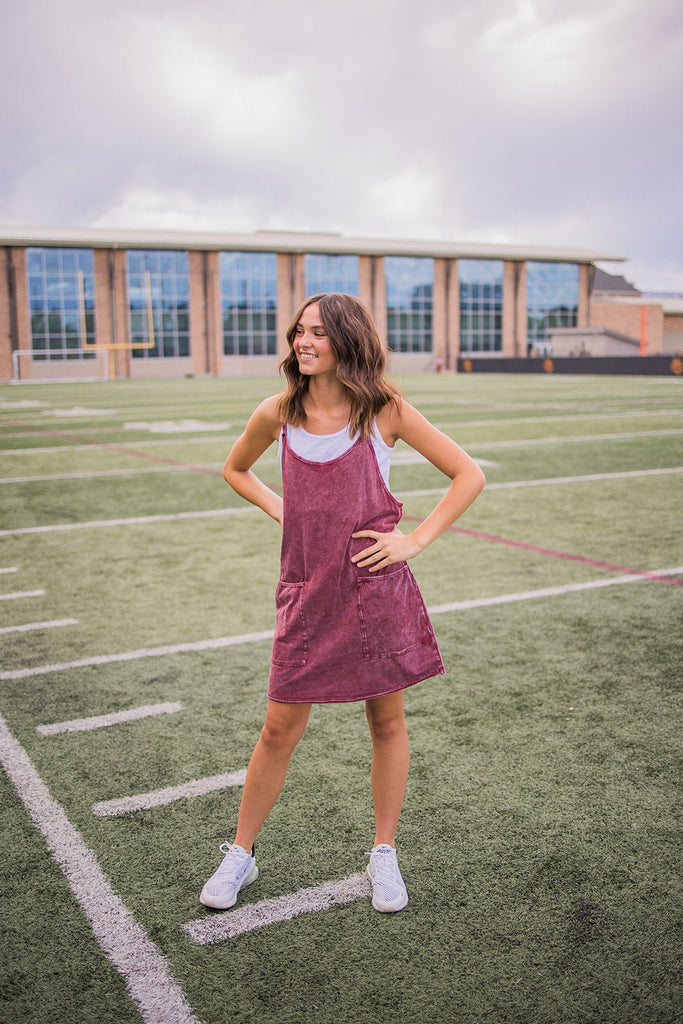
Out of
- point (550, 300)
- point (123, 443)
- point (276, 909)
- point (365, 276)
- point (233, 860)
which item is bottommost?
point (276, 909)

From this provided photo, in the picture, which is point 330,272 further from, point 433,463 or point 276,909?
point 276,909

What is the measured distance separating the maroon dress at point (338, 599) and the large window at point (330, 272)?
56740 millimetres

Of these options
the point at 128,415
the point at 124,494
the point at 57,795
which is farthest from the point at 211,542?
the point at 128,415

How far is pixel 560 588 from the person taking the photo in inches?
234

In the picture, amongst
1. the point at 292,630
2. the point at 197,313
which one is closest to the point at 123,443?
the point at 292,630

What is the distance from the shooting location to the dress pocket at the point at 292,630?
2547 mm

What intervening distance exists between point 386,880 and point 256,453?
130 cm

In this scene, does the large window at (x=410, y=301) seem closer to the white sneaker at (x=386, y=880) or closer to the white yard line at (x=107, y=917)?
the white yard line at (x=107, y=917)

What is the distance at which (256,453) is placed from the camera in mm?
2859

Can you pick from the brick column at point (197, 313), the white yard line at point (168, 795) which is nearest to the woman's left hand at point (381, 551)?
the white yard line at point (168, 795)

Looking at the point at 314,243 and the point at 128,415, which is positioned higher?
the point at 314,243

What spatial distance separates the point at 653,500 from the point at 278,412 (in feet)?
23.6

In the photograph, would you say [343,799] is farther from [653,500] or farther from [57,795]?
[653,500]

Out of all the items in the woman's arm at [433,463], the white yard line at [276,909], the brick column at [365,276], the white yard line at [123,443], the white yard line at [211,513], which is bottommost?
the white yard line at [276,909]
